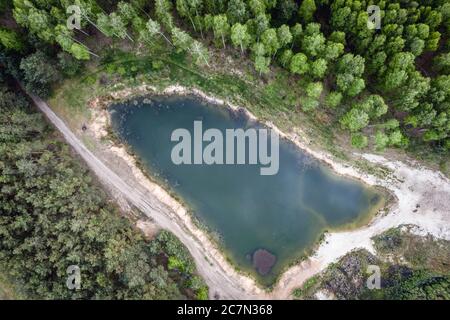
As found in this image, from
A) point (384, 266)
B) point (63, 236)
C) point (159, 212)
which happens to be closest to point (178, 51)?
point (159, 212)

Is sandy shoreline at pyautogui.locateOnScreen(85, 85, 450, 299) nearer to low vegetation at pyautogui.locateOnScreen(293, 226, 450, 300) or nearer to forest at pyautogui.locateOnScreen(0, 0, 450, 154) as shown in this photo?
low vegetation at pyautogui.locateOnScreen(293, 226, 450, 300)

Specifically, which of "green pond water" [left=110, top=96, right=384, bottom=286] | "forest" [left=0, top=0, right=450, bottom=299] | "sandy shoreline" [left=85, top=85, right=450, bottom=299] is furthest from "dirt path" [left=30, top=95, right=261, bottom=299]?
"green pond water" [left=110, top=96, right=384, bottom=286]

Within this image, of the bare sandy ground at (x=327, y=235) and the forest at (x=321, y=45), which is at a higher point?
the forest at (x=321, y=45)

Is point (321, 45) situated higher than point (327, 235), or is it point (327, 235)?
point (321, 45)

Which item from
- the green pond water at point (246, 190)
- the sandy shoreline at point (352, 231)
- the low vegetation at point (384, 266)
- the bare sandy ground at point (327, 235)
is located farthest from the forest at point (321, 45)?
the low vegetation at point (384, 266)

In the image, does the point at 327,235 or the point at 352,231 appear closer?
the point at 352,231

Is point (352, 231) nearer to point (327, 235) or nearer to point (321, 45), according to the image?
point (327, 235)

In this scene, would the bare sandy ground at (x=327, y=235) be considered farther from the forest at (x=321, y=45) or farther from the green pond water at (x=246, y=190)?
the forest at (x=321, y=45)
